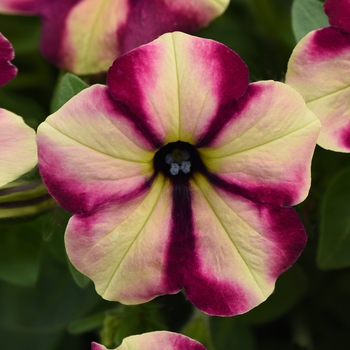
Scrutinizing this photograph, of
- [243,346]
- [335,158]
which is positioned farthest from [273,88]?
[243,346]

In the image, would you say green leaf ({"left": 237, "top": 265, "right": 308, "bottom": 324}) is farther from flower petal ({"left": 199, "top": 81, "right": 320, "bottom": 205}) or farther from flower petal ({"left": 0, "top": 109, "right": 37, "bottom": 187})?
flower petal ({"left": 0, "top": 109, "right": 37, "bottom": 187})

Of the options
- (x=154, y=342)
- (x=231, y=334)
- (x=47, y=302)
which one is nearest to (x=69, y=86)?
(x=154, y=342)

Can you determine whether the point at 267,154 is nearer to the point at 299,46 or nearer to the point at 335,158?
the point at 299,46

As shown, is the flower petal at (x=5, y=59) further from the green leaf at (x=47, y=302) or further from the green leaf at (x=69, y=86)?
the green leaf at (x=47, y=302)

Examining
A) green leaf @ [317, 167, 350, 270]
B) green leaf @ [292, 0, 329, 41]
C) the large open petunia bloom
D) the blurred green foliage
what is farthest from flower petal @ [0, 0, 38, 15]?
Answer: green leaf @ [317, 167, 350, 270]

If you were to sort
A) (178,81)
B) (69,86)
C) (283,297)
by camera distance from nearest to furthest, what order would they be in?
1. (178,81)
2. (69,86)
3. (283,297)

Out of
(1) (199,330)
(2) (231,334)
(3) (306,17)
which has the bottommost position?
(2) (231,334)

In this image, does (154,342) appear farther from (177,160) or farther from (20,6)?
(20,6)
